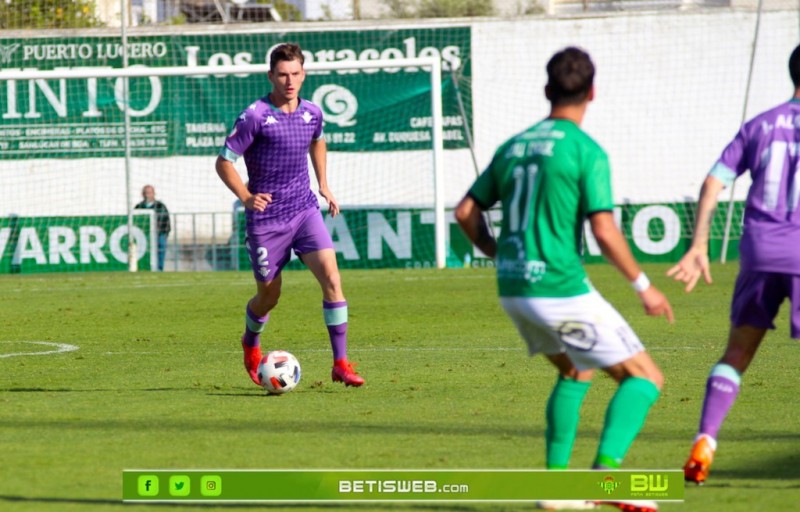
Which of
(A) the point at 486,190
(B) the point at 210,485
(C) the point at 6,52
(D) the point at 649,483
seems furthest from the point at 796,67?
(C) the point at 6,52

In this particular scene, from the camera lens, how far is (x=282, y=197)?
8922 millimetres

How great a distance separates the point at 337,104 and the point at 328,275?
757 inches

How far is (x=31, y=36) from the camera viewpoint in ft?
93.5

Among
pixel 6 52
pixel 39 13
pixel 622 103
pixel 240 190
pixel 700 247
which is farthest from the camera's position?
pixel 39 13

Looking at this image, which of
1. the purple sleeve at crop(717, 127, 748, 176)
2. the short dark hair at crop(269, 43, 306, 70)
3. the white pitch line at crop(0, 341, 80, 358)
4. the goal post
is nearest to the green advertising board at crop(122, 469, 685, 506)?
the purple sleeve at crop(717, 127, 748, 176)

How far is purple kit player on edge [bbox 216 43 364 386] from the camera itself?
28.6ft

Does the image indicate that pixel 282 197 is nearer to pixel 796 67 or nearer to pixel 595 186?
pixel 796 67

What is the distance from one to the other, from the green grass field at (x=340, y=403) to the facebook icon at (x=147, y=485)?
105 mm

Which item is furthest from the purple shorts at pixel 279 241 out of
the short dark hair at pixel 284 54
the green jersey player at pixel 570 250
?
the green jersey player at pixel 570 250

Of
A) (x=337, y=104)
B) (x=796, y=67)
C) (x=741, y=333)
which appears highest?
(x=337, y=104)

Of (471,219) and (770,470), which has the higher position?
(471,219)

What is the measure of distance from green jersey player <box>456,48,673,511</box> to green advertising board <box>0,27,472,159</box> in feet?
71.3

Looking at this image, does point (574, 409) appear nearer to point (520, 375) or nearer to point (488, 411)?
point (488, 411)

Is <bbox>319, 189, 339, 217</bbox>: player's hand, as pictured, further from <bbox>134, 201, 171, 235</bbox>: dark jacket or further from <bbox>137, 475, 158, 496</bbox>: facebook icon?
<bbox>134, 201, 171, 235</bbox>: dark jacket
